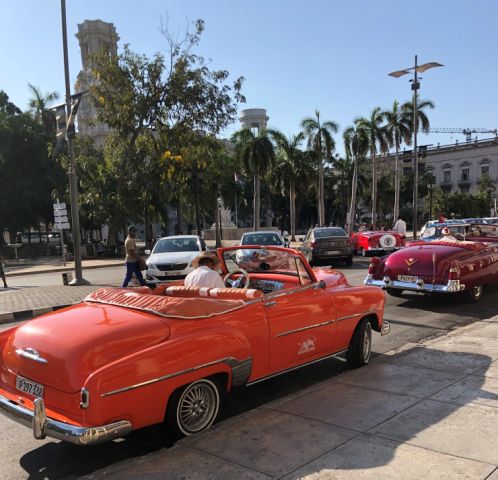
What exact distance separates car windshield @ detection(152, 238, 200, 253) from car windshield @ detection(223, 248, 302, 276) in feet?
29.9

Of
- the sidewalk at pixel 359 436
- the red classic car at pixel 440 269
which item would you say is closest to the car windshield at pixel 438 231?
the red classic car at pixel 440 269

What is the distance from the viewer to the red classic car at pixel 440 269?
9.27 meters

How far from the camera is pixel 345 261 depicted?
755 inches

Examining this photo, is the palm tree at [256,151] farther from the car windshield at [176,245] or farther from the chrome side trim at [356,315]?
the chrome side trim at [356,315]

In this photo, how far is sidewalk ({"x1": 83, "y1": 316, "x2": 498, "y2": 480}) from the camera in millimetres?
3260

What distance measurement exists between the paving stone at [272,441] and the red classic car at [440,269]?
600cm

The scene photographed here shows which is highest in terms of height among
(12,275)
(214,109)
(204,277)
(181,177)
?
(214,109)

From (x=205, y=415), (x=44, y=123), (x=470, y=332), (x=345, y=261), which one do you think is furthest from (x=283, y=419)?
(x=44, y=123)

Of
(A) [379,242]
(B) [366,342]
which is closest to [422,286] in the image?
(B) [366,342]

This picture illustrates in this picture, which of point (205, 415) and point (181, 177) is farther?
point (181, 177)

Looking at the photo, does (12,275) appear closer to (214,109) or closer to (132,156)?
(132,156)

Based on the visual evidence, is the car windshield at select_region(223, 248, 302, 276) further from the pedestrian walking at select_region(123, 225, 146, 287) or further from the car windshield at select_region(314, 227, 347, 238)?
the car windshield at select_region(314, 227, 347, 238)

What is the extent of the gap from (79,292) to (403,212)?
78.4m

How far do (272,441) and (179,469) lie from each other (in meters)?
0.74
